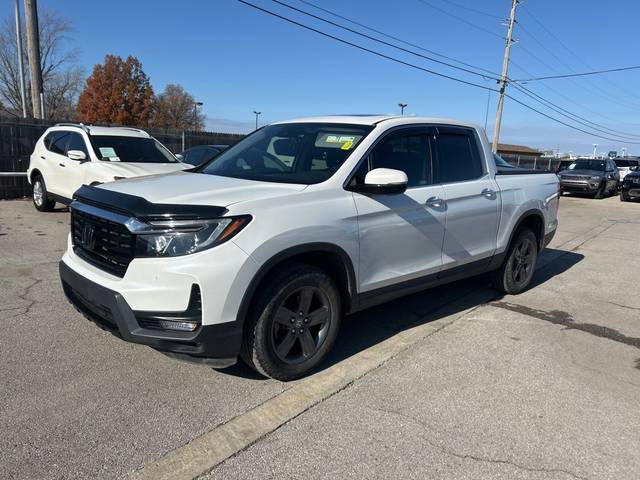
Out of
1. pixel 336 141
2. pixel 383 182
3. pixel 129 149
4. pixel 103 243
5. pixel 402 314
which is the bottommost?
pixel 402 314

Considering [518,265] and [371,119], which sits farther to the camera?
[518,265]

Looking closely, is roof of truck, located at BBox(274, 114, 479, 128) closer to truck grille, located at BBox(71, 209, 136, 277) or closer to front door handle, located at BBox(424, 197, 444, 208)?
front door handle, located at BBox(424, 197, 444, 208)

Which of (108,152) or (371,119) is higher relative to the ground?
(371,119)

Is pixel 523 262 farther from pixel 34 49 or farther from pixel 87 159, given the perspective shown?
pixel 34 49

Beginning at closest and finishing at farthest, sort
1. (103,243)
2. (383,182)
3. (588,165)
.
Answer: (103,243)
(383,182)
(588,165)

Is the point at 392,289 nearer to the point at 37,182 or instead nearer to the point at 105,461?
the point at 105,461

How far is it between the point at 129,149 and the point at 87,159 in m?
0.78

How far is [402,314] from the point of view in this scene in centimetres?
511

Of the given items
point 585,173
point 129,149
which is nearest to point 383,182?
point 129,149

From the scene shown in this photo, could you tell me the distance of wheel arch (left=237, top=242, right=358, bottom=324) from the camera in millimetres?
3137

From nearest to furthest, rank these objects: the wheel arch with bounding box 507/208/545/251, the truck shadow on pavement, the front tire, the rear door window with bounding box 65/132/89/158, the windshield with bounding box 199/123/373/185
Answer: the front tire → the windshield with bounding box 199/123/373/185 → the truck shadow on pavement → the wheel arch with bounding box 507/208/545/251 → the rear door window with bounding box 65/132/89/158

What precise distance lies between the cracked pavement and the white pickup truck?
449mm

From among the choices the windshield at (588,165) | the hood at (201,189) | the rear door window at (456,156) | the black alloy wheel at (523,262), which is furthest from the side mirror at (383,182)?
the windshield at (588,165)

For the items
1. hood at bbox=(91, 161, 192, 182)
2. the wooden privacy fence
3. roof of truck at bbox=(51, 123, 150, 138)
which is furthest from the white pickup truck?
the wooden privacy fence
